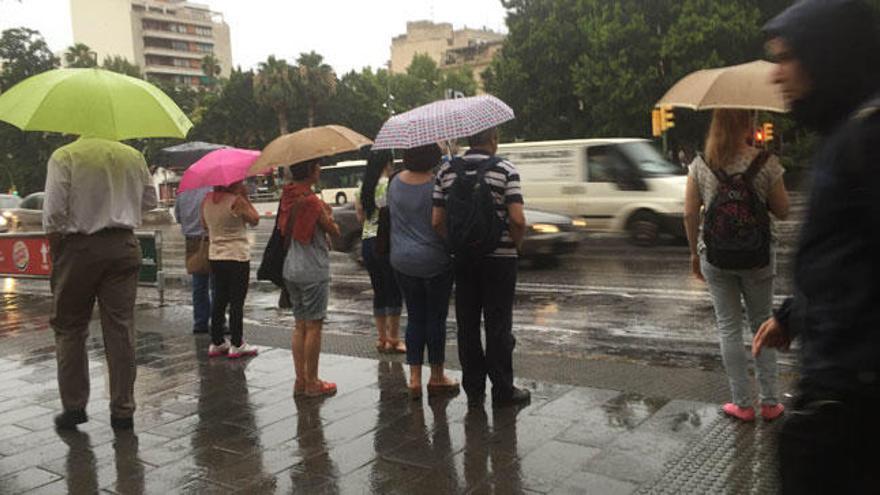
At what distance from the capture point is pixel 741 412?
4.36 meters

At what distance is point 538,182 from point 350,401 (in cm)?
956

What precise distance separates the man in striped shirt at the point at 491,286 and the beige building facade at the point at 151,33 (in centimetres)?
10955

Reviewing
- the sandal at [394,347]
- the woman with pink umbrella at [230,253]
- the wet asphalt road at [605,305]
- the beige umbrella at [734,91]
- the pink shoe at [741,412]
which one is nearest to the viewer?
the beige umbrella at [734,91]

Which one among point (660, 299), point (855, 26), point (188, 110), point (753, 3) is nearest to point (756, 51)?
point (753, 3)

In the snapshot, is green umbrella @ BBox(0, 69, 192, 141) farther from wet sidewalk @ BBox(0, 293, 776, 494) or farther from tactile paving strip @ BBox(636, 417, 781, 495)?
tactile paving strip @ BBox(636, 417, 781, 495)

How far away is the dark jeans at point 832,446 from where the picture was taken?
61.9 inches

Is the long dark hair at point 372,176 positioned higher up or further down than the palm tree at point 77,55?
further down

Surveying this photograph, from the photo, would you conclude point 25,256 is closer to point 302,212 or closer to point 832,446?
point 302,212

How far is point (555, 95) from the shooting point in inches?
1462

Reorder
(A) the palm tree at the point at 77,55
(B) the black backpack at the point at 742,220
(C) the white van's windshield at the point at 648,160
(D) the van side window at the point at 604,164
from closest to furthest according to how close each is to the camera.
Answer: (B) the black backpack at the point at 742,220, (C) the white van's windshield at the point at 648,160, (D) the van side window at the point at 604,164, (A) the palm tree at the point at 77,55

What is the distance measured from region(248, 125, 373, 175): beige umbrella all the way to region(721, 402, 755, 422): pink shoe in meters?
2.81

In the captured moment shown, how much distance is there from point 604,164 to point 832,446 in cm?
1227

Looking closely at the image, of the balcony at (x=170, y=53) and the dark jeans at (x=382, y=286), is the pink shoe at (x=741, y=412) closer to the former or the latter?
the dark jeans at (x=382, y=286)

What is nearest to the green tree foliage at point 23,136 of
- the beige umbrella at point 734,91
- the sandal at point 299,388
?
the sandal at point 299,388
